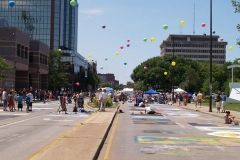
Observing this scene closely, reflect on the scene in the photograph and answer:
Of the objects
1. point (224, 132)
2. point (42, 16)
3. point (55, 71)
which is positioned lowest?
point (224, 132)

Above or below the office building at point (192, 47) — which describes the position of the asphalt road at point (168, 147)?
below

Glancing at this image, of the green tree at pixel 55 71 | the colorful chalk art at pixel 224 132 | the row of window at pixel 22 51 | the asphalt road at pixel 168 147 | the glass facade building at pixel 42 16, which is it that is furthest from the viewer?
the glass facade building at pixel 42 16

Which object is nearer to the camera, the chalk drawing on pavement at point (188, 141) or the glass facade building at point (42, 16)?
the chalk drawing on pavement at point (188, 141)

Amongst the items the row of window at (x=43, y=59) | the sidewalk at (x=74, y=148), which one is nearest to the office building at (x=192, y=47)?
the row of window at (x=43, y=59)

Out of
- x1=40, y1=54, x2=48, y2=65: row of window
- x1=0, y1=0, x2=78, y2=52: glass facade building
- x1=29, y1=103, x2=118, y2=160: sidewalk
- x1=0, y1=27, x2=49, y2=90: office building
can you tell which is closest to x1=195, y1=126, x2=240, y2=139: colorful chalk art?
x1=29, y1=103, x2=118, y2=160: sidewalk

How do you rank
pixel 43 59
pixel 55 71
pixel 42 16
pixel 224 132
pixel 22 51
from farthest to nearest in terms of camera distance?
pixel 42 16
pixel 55 71
pixel 43 59
pixel 22 51
pixel 224 132

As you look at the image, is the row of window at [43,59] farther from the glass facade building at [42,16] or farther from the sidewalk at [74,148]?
the sidewalk at [74,148]

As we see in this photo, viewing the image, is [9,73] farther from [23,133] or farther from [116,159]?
[116,159]

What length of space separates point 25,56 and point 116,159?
78252mm

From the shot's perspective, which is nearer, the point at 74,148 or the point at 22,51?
the point at 74,148

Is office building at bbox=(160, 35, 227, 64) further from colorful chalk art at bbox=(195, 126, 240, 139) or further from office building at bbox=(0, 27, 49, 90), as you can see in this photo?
colorful chalk art at bbox=(195, 126, 240, 139)

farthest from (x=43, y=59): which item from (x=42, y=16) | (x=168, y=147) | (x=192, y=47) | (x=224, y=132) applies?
(x=192, y=47)

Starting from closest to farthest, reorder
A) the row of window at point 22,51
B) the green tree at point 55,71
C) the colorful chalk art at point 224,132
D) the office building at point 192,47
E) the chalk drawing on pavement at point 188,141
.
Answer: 1. the chalk drawing on pavement at point 188,141
2. the colorful chalk art at point 224,132
3. the row of window at point 22,51
4. the green tree at point 55,71
5. the office building at point 192,47

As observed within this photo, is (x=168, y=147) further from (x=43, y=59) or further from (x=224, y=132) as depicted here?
(x=43, y=59)
